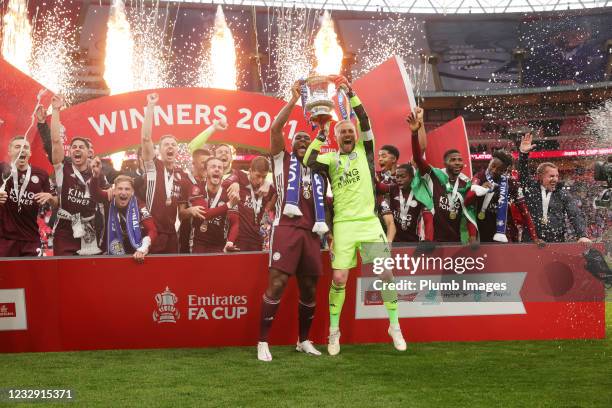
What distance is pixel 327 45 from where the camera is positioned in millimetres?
34125

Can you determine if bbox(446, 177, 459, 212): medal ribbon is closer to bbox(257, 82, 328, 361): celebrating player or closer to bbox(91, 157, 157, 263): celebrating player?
bbox(257, 82, 328, 361): celebrating player

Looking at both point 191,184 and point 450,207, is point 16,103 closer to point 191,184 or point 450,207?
point 191,184

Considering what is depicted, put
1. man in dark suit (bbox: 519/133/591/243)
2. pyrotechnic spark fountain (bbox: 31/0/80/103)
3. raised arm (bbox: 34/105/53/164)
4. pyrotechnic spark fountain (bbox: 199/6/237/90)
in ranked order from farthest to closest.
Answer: pyrotechnic spark fountain (bbox: 199/6/237/90) < pyrotechnic spark fountain (bbox: 31/0/80/103) < man in dark suit (bbox: 519/133/591/243) < raised arm (bbox: 34/105/53/164)

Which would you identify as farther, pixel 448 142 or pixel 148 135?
pixel 448 142

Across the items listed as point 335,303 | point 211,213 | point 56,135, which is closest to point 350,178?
point 335,303

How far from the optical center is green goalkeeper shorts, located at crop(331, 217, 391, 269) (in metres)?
4.96

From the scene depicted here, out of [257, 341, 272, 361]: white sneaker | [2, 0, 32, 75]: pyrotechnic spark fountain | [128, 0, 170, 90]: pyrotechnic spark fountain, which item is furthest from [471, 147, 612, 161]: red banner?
[257, 341, 272, 361]: white sneaker

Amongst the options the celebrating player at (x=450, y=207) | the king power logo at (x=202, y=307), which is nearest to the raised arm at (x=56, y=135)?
the king power logo at (x=202, y=307)

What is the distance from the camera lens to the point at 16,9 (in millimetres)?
23812

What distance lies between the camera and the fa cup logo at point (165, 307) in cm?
546

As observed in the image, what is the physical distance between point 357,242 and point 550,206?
11.1 feet

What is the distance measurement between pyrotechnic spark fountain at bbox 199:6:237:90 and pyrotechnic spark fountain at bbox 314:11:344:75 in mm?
4347

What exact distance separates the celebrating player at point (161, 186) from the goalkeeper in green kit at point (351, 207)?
2079 mm

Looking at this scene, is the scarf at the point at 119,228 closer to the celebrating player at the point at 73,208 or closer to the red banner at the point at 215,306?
the celebrating player at the point at 73,208
